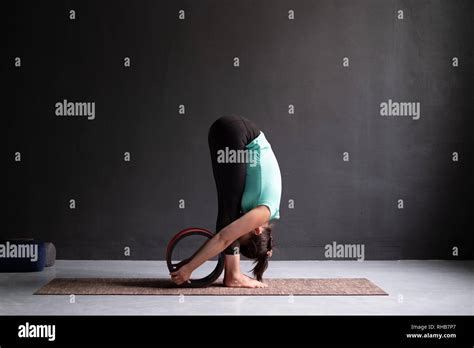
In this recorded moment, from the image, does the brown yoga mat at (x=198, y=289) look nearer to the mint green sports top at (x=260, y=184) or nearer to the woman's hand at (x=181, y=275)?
the woman's hand at (x=181, y=275)

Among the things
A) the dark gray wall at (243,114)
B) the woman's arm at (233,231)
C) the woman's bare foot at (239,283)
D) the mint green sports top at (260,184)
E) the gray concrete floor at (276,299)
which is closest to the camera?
the gray concrete floor at (276,299)

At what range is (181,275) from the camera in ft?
16.5

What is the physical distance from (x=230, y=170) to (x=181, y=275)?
2.41 ft

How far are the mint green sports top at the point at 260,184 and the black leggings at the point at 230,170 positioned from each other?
0.04 meters

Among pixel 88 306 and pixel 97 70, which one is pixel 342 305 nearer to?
pixel 88 306

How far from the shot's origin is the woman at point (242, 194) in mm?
4875

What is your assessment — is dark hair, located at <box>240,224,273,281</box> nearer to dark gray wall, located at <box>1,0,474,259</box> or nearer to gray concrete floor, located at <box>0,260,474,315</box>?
gray concrete floor, located at <box>0,260,474,315</box>

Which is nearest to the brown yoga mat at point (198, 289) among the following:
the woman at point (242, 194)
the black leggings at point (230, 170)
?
the woman at point (242, 194)

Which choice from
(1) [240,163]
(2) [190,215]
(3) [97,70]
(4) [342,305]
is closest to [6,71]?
(3) [97,70]

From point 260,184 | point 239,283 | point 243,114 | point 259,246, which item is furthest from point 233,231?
point 243,114

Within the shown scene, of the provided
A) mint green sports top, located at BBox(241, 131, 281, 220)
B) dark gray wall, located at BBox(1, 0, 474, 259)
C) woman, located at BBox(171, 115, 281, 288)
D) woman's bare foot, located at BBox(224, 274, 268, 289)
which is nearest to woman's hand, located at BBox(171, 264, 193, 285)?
woman, located at BBox(171, 115, 281, 288)

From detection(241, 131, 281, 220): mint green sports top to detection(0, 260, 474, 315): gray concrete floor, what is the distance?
0.58m

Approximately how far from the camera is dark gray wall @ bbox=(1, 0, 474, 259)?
676 cm

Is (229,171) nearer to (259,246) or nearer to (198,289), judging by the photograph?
(259,246)
